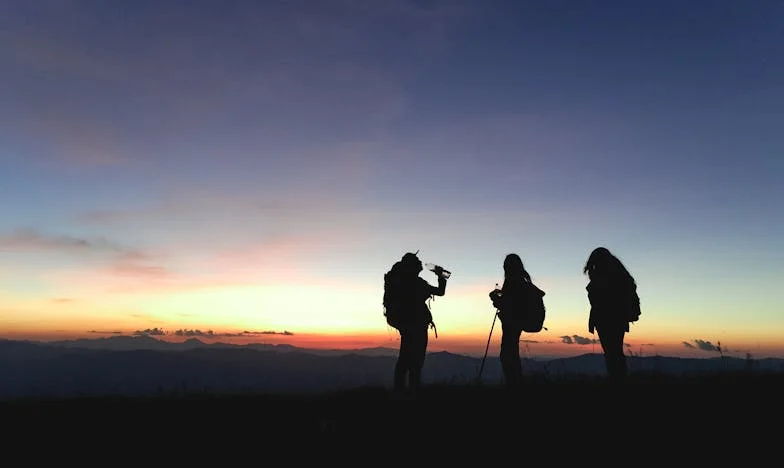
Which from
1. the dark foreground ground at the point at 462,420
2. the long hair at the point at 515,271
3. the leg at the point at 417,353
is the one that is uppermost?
the long hair at the point at 515,271

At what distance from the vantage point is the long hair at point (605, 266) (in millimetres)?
10859

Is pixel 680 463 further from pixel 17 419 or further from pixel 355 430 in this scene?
pixel 17 419

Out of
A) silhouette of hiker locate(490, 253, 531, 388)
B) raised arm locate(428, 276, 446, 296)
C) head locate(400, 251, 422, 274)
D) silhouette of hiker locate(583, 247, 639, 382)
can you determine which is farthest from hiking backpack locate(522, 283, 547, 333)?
head locate(400, 251, 422, 274)

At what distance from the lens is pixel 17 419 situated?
7500 millimetres

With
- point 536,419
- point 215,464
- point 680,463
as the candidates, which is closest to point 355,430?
point 215,464

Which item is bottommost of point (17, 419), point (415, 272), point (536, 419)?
point (17, 419)

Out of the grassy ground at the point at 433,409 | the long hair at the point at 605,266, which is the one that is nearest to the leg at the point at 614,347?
the long hair at the point at 605,266

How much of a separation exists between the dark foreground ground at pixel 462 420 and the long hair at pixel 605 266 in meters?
2.65

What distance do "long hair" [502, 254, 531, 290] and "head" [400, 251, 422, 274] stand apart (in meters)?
1.95

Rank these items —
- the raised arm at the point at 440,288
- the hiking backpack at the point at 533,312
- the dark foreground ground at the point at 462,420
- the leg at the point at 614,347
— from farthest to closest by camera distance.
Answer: the raised arm at the point at 440,288 < the hiking backpack at the point at 533,312 < the leg at the point at 614,347 < the dark foreground ground at the point at 462,420

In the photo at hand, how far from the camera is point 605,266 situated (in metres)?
11.0

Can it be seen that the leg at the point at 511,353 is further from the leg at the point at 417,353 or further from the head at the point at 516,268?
the leg at the point at 417,353

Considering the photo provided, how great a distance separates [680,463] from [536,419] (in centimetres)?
167

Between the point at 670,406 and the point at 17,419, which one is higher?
the point at 670,406
